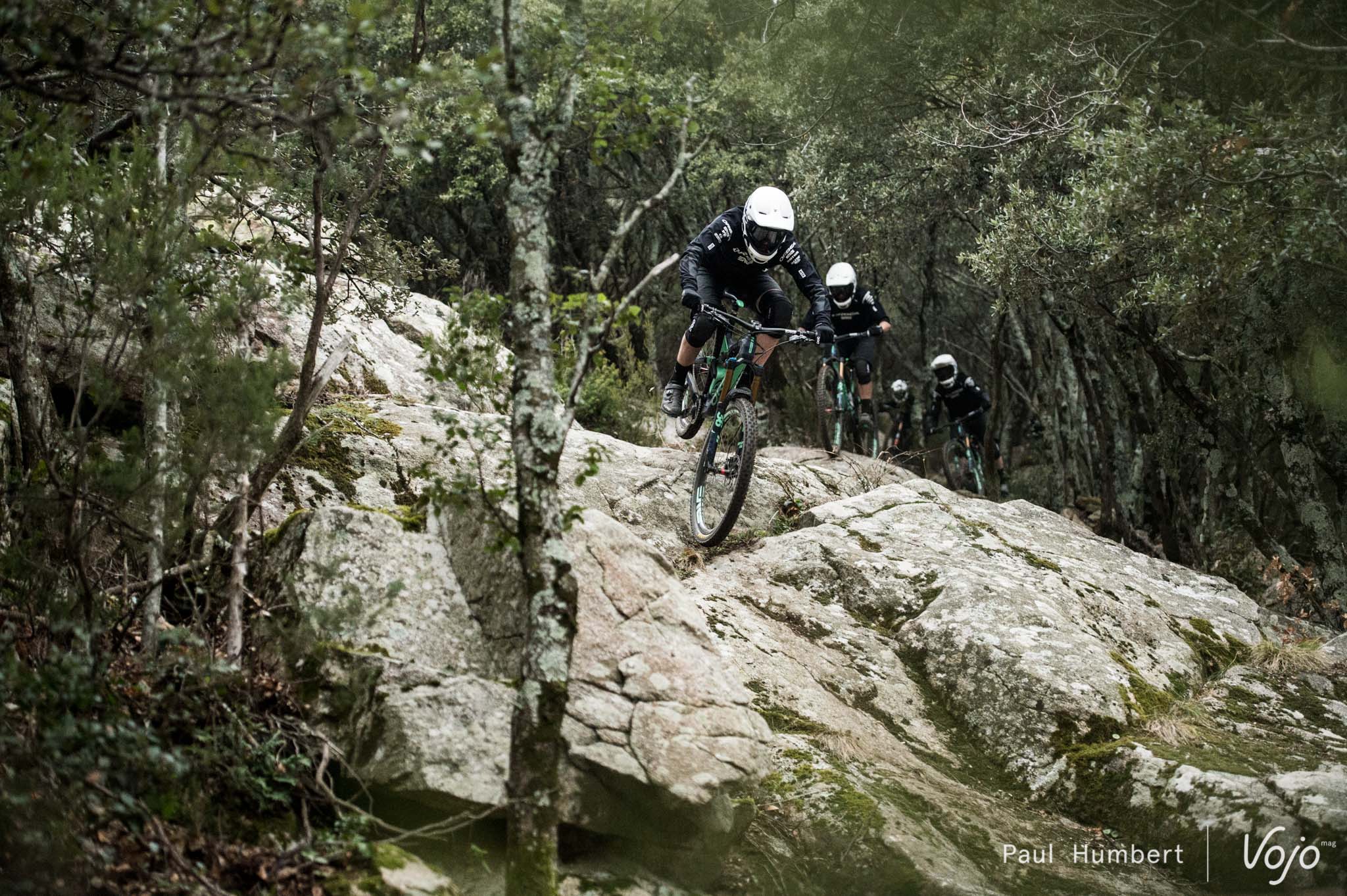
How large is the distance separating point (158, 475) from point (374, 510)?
1.08m

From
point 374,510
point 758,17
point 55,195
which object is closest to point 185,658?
point 374,510

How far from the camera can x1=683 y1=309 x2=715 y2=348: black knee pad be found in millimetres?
8539

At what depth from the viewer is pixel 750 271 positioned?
9117mm

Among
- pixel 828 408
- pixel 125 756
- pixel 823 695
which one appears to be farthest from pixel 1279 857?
pixel 828 408

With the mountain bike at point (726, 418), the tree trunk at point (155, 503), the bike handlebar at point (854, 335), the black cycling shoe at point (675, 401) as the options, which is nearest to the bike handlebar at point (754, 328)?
the mountain bike at point (726, 418)

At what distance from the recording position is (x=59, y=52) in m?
3.19

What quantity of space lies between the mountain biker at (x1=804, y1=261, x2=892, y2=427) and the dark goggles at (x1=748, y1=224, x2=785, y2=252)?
469cm

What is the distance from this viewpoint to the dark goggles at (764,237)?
8.58 metres

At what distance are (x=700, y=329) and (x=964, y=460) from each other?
367 inches

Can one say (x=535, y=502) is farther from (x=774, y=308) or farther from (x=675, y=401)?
(x=675, y=401)

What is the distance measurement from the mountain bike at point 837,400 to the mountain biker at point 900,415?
364cm

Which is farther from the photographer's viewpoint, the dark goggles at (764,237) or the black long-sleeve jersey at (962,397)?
the black long-sleeve jersey at (962,397)

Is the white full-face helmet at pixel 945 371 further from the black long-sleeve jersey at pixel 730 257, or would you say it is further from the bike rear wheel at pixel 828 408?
the black long-sleeve jersey at pixel 730 257

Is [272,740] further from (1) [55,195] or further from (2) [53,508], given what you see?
(1) [55,195]
